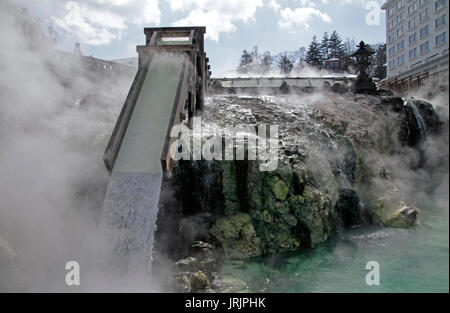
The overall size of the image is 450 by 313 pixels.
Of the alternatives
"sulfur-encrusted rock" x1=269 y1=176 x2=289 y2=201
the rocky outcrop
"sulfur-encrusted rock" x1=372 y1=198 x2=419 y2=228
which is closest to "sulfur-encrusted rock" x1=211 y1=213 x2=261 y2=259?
the rocky outcrop

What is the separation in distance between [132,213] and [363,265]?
3.72 m

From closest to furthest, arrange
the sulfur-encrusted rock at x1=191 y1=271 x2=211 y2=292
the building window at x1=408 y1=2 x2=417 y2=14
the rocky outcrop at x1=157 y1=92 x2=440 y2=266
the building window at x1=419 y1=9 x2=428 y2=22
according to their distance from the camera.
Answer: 1. the building window at x1=419 y1=9 x2=428 y2=22
2. the building window at x1=408 y1=2 x2=417 y2=14
3. the sulfur-encrusted rock at x1=191 y1=271 x2=211 y2=292
4. the rocky outcrop at x1=157 y1=92 x2=440 y2=266

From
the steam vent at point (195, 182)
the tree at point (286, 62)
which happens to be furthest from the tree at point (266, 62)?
the steam vent at point (195, 182)

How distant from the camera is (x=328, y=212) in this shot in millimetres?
7191

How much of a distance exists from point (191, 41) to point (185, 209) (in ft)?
12.7

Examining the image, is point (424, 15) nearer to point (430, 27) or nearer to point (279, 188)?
point (430, 27)

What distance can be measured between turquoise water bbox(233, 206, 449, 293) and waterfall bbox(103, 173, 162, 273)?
1.86 meters

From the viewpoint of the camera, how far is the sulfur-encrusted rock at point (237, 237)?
21.2 feet

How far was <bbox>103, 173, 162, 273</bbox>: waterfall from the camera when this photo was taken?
499cm

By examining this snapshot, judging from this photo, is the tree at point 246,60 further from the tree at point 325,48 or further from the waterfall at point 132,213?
the waterfall at point 132,213

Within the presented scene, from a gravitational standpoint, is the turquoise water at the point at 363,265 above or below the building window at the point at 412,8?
below

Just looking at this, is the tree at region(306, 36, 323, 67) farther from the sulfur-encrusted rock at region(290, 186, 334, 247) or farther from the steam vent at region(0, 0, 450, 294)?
the sulfur-encrusted rock at region(290, 186, 334, 247)

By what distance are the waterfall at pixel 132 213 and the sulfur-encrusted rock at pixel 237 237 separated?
73.0 inches

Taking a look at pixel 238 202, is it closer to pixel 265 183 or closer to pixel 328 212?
pixel 265 183
